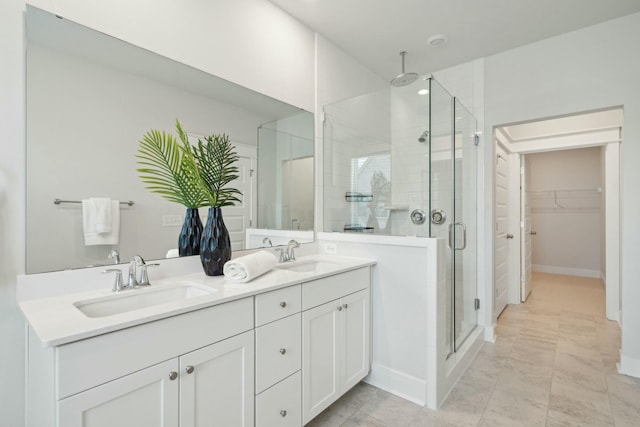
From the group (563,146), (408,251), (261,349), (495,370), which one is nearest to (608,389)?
(495,370)

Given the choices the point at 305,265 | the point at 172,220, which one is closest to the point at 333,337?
the point at 305,265

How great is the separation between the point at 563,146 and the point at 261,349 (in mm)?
4170

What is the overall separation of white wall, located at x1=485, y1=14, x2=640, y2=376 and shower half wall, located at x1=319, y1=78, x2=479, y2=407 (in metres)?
0.43

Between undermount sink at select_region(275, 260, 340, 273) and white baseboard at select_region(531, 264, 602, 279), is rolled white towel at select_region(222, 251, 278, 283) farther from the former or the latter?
white baseboard at select_region(531, 264, 602, 279)

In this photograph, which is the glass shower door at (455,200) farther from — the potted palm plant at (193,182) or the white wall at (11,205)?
the white wall at (11,205)

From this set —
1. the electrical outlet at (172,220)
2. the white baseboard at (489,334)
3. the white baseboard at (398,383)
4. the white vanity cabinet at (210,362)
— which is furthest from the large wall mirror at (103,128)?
the white baseboard at (489,334)

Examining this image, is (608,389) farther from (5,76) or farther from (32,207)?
(5,76)

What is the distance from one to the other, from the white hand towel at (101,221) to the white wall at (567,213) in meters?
5.98

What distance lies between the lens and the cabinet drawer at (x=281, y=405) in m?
1.31

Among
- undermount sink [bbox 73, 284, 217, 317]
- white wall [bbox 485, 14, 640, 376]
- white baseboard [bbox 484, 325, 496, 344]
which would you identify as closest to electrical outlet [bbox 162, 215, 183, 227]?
undermount sink [bbox 73, 284, 217, 317]

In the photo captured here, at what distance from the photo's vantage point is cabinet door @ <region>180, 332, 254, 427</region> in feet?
3.48

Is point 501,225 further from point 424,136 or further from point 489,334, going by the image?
point 424,136

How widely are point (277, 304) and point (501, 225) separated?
10.6 feet

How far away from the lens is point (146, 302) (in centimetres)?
129
